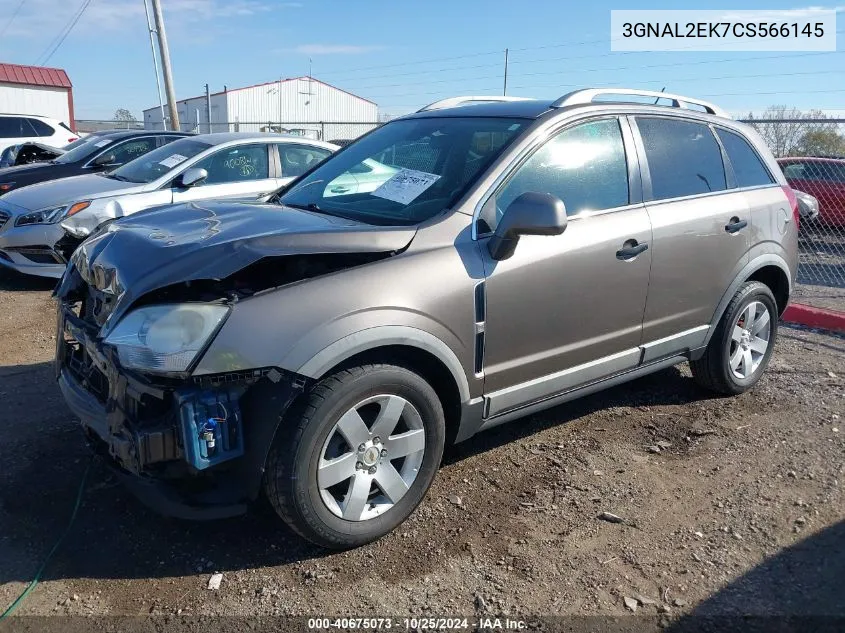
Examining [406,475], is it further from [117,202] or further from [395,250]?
[117,202]

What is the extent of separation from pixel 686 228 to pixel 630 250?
539 millimetres

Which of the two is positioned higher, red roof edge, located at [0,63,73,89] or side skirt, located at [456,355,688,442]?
red roof edge, located at [0,63,73,89]

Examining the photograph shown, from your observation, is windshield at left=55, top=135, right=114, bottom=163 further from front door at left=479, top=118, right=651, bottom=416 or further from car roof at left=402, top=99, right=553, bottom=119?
front door at left=479, top=118, right=651, bottom=416

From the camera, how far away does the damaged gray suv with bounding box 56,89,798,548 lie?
8.75 ft

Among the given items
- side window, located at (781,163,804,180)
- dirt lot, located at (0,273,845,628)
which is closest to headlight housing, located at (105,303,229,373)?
dirt lot, located at (0,273,845,628)

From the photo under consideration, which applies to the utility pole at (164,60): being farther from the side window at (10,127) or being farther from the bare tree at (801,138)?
the bare tree at (801,138)

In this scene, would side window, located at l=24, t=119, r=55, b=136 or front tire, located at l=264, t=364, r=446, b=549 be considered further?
side window, located at l=24, t=119, r=55, b=136

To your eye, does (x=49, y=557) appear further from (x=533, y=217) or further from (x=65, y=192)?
(x=65, y=192)

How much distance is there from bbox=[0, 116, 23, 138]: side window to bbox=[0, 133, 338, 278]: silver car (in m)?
10.9

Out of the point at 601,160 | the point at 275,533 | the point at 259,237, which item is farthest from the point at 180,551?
the point at 601,160

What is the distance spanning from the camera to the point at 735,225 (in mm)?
4332

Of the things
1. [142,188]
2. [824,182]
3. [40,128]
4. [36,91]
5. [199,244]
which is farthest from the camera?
[36,91]

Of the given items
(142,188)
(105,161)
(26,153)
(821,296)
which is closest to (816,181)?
(821,296)

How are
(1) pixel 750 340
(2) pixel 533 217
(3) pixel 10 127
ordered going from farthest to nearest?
(3) pixel 10 127 → (1) pixel 750 340 → (2) pixel 533 217
